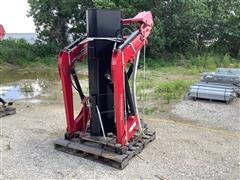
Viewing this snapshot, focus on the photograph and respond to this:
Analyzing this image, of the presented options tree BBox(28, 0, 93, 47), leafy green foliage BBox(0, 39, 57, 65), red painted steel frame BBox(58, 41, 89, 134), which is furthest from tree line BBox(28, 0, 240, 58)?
red painted steel frame BBox(58, 41, 89, 134)

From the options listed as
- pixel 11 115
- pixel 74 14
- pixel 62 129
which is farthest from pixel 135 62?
pixel 74 14

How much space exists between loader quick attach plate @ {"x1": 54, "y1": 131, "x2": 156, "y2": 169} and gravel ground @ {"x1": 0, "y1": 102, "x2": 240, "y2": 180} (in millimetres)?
91

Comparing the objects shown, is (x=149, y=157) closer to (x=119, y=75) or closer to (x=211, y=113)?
(x=119, y=75)

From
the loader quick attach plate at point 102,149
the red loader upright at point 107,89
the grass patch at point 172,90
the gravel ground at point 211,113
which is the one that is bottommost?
the gravel ground at point 211,113

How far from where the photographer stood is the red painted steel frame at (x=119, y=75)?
144 inches

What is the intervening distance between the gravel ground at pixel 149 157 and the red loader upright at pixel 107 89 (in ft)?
0.56

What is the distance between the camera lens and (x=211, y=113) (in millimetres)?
6242

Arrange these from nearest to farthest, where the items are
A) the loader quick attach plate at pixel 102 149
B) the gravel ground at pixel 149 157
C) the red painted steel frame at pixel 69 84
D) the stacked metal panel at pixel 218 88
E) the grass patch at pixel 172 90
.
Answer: the gravel ground at pixel 149 157
the loader quick attach plate at pixel 102 149
the red painted steel frame at pixel 69 84
the stacked metal panel at pixel 218 88
the grass patch at pixel 172 90

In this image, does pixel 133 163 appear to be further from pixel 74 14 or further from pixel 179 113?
pixel 74 14

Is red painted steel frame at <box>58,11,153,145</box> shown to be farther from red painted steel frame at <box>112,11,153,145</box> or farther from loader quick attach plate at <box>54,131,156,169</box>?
loader quick attach plate at <box>54,131,156,169</box>

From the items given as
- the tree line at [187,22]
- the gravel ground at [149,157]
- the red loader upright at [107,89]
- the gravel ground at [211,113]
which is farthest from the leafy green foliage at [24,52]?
the red loader upright at [107,89]

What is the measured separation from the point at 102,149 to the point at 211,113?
3.07 metres

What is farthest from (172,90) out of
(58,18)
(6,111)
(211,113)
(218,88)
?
(58,18)

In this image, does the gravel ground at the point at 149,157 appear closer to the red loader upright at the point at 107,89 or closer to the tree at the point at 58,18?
the red loader upright at the point at 107,89
